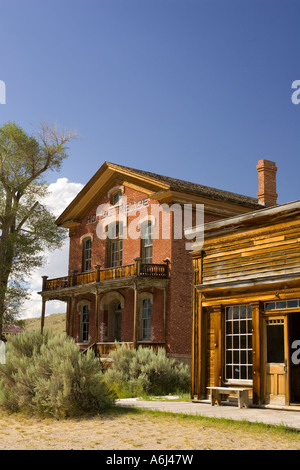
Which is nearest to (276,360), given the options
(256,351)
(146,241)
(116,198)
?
(256,351)

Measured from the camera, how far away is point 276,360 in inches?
529

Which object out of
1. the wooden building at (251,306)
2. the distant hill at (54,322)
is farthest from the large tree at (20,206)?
the distant hill at (54,322)

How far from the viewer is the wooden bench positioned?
43.6ft

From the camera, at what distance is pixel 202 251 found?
15.8m

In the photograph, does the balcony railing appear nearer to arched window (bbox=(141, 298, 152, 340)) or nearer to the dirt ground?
arched window (bbox=(141, 298, 152, 340))

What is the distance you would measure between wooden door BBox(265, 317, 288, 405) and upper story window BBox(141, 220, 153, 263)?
11957mm

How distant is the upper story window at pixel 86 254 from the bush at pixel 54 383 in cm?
1453

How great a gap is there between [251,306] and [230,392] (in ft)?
6.88

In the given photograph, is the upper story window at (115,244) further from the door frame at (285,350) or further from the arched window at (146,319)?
the door frame at (285,350)

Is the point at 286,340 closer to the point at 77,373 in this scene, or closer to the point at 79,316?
the point at 77,373

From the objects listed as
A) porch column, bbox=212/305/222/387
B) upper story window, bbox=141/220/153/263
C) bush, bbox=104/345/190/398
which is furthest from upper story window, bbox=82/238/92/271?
porch column, bbox=212/305/222/387

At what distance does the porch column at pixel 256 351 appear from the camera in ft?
44.2

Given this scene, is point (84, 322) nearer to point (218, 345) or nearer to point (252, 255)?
point (218, 345)

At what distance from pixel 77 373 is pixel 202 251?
15.8ft
